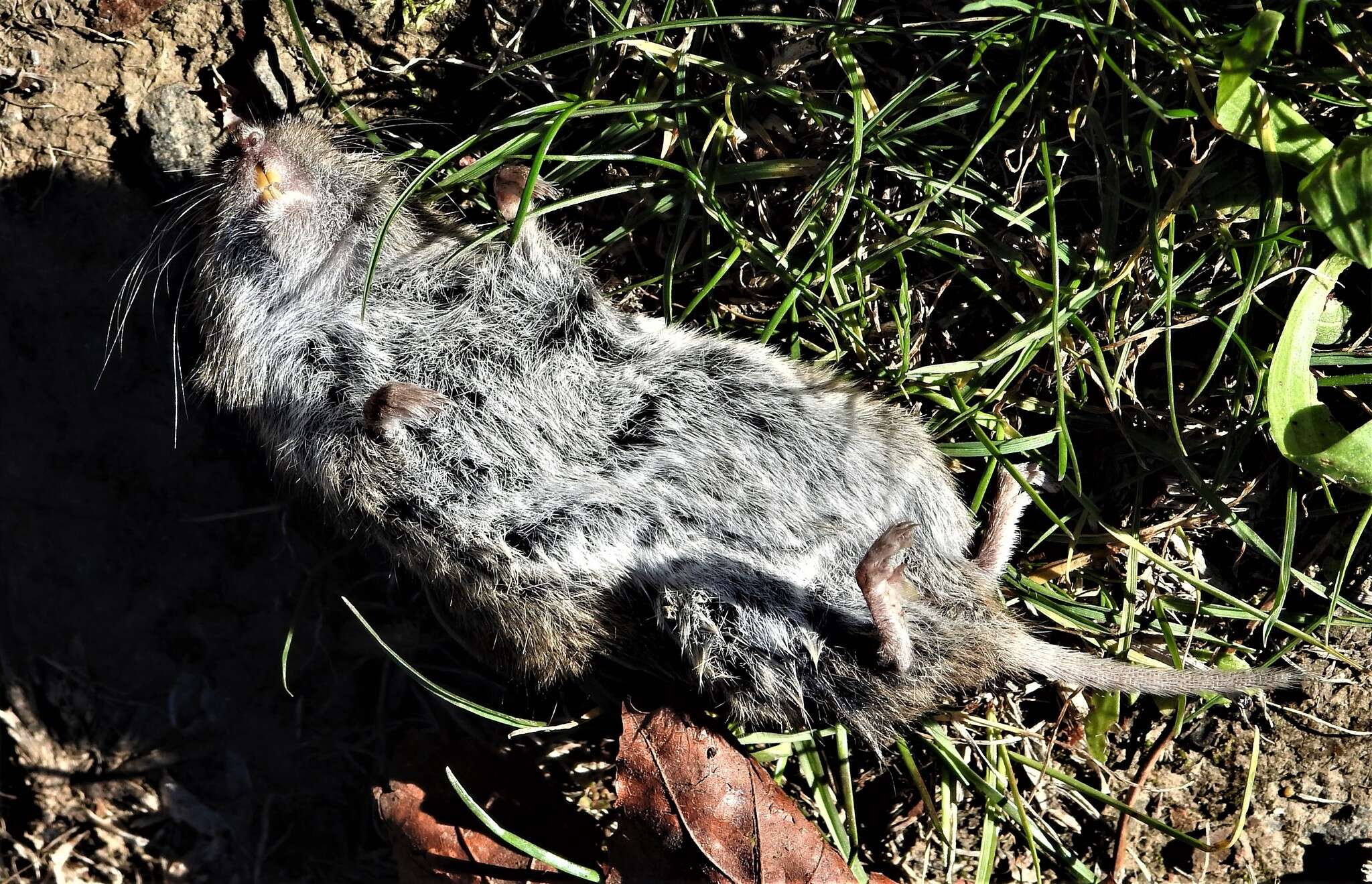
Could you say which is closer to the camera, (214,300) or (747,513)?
(747,513)

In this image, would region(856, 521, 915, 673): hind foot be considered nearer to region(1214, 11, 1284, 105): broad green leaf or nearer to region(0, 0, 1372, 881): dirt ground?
region(0, 0, 1372, 881): dirt ground

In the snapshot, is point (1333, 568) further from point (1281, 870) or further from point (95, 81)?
point (95, 81)

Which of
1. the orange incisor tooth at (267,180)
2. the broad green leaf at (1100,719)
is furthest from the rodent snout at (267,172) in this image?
the broad green leaf at (1100,719)

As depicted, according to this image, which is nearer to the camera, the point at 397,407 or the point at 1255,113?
the point at 1255,113

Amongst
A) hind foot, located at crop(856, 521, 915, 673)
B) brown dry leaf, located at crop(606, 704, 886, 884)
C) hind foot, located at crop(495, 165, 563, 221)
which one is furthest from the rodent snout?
hind foot, located at crop(856, 521, 915, 673)

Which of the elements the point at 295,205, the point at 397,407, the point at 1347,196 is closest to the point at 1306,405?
the point at 1347,196

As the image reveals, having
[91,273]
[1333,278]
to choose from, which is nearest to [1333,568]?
[1333,278]

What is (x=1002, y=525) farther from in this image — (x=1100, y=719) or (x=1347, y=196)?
(x=1347, y=196)

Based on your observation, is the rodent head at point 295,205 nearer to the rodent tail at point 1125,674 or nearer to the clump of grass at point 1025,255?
the clump of grass at point 1025,255
